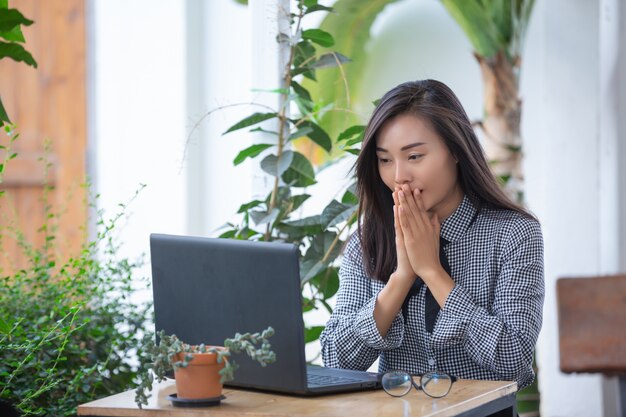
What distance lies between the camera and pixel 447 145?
1917 mm

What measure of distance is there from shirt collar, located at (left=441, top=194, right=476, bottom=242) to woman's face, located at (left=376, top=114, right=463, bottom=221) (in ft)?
0.19

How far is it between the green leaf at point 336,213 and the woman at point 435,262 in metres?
0.34

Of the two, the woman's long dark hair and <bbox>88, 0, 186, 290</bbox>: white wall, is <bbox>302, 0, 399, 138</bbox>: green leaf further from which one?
the woman's long dark hair

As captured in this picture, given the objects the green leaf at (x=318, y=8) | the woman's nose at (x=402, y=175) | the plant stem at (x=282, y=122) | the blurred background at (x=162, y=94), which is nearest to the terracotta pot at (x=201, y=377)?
the woman's nose at (x=402, y=175)

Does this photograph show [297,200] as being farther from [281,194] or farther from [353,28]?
[353,28]

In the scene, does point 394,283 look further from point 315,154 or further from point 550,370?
point 315,154

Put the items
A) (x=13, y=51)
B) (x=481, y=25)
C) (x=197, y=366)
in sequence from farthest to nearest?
(x=481, y=25) → (x=13, y=51) → (x=197, y=366)

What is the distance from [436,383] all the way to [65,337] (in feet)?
3.00

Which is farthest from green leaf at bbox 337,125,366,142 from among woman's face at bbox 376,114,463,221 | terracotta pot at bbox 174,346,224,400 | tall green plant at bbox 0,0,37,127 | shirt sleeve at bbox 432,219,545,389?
terracotta pot at bbox 174,346,224,400

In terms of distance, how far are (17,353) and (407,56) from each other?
295 centimetres

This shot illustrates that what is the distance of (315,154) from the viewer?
419 cm

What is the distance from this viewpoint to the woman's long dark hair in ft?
6.29

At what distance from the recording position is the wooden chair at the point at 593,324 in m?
0.39

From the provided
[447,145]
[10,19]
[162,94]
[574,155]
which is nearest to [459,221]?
[447,145]
